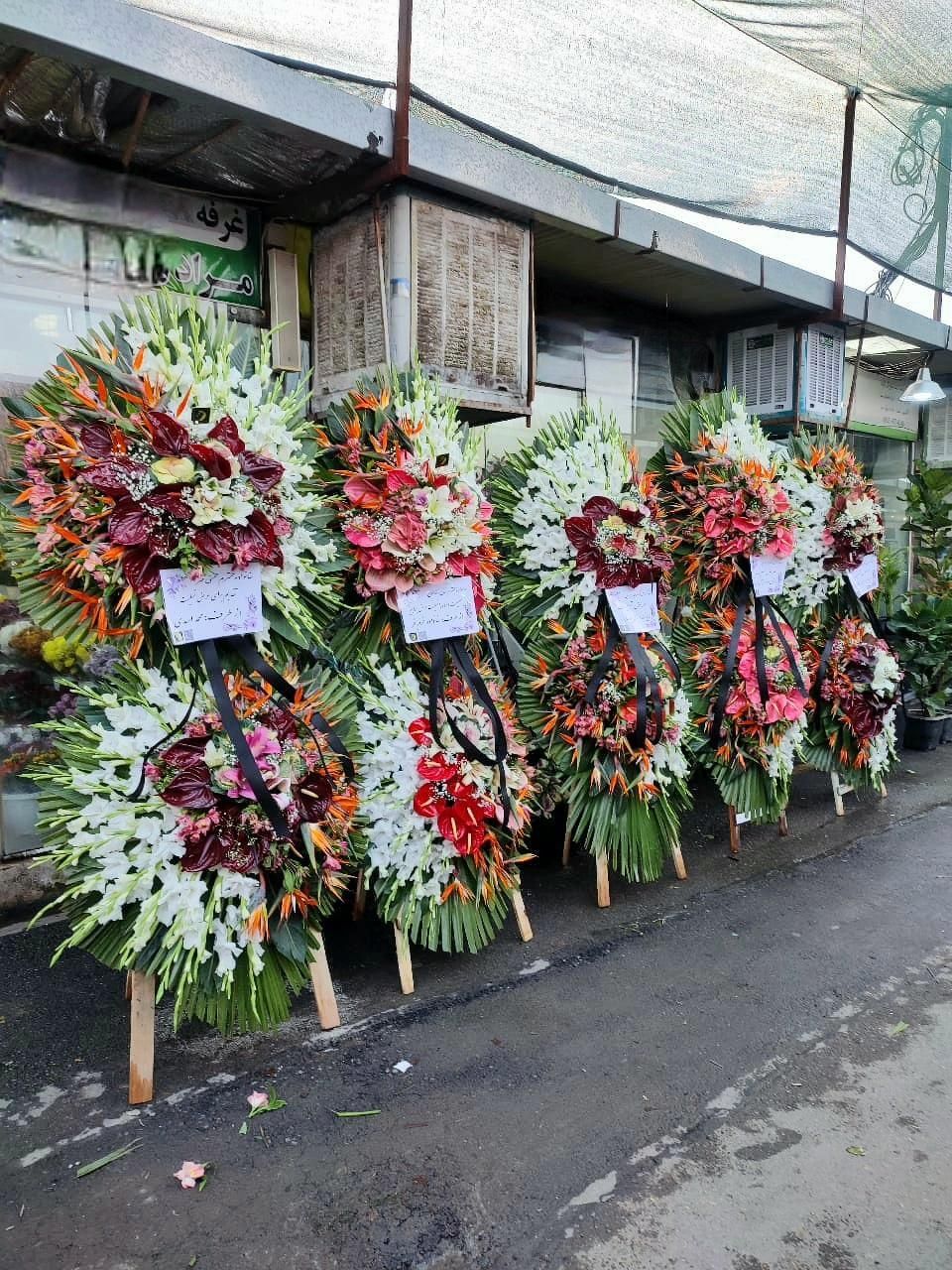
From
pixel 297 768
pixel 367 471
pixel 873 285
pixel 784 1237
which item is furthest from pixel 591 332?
pixel 784 1237

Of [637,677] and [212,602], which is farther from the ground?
[212,602]

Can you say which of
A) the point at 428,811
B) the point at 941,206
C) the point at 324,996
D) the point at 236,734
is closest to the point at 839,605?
the point at 428,811

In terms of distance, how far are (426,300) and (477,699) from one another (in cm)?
187

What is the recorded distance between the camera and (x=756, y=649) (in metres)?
3.99

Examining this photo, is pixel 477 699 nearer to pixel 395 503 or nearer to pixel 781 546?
pixel 395 503

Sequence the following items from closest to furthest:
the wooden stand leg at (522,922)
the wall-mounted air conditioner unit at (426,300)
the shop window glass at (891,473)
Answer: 1. the wooden stand leg at (522,922)
2. the wall-mounted air conditioner unit at (426,300)
3. the shop window glass at (891,473)

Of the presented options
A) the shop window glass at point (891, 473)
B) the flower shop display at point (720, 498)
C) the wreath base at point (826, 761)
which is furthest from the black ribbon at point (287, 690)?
the shop window glass at point (891, 473)

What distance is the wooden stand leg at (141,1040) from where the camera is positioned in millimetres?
2285

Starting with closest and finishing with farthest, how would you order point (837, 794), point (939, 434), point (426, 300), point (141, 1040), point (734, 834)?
1. point (141, 1040)
2. point (426, 300)
3. point (734, 834)
4. point (837, 794)
5. point (939, 434)

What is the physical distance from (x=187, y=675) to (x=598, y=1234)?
166 centimetres

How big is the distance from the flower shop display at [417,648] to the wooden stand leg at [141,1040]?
0.73 metres

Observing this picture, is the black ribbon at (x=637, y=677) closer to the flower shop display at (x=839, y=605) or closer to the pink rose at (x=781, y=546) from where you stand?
the pink rose at (x=781, y=546)

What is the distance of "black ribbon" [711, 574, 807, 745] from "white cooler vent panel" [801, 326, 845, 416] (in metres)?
2.47

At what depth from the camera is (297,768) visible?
244 centimetres
